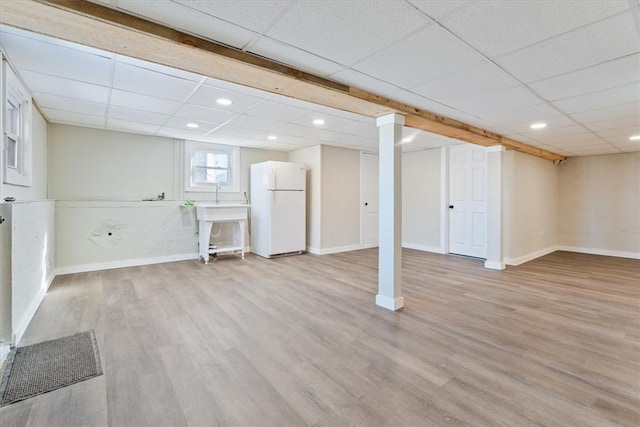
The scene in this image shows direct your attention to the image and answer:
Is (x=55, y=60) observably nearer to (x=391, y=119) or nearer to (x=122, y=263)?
(x=391, y=119)

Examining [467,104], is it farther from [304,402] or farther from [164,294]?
[164,294]

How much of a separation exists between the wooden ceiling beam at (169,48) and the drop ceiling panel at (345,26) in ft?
1.13

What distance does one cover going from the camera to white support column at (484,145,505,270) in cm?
500

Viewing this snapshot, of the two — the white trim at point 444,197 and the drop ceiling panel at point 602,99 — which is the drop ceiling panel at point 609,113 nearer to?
the drop ceiling panel at point 602,99

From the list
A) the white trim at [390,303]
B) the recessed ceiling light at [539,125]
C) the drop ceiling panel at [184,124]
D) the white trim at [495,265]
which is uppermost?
the drop ceiling panel at [184,124]

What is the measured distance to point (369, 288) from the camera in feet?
12.8

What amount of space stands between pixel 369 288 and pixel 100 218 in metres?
4.38

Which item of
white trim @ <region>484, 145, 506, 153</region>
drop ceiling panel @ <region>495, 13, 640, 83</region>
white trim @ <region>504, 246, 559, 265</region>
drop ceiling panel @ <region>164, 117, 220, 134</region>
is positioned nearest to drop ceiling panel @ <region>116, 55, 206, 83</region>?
drop ceiling panel @ <region>164, 117, 220, 134</region>

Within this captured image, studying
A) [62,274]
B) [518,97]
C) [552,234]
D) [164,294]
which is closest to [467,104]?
[518,97]

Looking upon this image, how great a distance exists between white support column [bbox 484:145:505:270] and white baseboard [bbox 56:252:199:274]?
5.32m

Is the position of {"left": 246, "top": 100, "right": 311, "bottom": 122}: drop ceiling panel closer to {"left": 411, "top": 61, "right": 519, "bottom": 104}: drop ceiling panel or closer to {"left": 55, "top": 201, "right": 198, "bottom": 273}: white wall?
{"left": 411, "top": 61, "right": 519, "bottom": 104}: drop ceiling panel

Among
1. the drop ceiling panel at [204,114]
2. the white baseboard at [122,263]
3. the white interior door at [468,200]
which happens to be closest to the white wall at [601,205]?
the white interior door at [468,200]

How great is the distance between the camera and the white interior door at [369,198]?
22.8 feet

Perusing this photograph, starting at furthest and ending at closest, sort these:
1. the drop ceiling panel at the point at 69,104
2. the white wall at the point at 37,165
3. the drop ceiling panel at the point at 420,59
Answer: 1. the drop ceiling panel at the point at 69,104
2. the white wall at the point at 37,165
3. the drop ceiling panel at the point at 420,59
